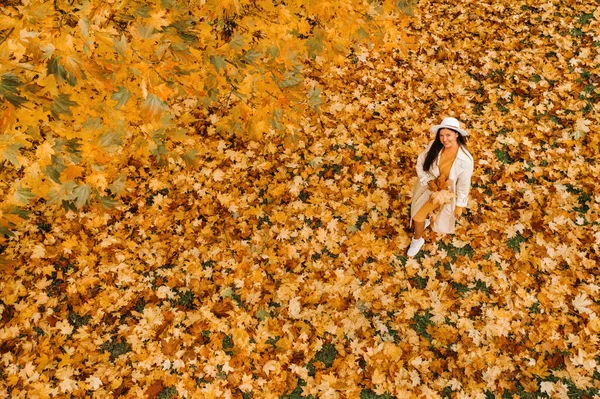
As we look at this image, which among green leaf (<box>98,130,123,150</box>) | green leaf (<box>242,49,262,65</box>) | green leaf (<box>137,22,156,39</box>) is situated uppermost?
green leaf (<box>137,22,156,39</box>)

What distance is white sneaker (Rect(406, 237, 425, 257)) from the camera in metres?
4.96

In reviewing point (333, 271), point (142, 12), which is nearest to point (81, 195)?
point (142, 12)

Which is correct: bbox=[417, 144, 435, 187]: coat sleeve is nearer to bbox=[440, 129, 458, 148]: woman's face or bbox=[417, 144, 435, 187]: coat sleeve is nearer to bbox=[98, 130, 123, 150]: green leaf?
bbox=[440, 129, 458, 148]: woman's face

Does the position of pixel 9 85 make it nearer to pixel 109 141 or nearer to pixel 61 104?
pixel 61 104

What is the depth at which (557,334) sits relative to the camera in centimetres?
441

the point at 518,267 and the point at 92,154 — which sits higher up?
the point at 92,154

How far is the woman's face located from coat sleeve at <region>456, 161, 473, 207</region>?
0.30 meters

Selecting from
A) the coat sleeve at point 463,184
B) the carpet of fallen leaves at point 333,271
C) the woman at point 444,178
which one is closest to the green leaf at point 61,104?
→ the carpet of fallen leaves at point 333,271

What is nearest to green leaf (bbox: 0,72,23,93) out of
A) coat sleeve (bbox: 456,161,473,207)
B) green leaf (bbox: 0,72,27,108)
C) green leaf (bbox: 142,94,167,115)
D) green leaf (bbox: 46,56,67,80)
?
green leaf (bbox: 0,72,27,108)

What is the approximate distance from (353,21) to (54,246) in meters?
4.61

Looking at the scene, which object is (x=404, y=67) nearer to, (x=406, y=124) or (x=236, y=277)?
(x=406, y=124)

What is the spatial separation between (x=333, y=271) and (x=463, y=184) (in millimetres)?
1896

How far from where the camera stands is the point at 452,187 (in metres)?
4.32

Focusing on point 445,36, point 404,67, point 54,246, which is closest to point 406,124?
point 404,67
